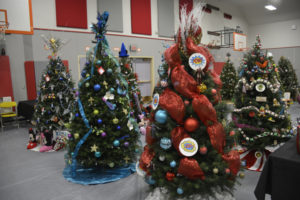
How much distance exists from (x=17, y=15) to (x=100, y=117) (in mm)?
4059

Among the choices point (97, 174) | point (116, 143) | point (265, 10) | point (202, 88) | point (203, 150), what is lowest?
point (97, 174)

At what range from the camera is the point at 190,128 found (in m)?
1.90

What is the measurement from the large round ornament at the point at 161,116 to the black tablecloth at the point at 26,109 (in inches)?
209

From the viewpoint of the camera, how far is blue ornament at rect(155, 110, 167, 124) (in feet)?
6.50

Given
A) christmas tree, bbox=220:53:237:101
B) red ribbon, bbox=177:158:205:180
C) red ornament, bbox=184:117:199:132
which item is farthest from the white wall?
red ribbon, bbox=177:158:205:180

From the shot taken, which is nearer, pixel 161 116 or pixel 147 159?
pixel 161 116

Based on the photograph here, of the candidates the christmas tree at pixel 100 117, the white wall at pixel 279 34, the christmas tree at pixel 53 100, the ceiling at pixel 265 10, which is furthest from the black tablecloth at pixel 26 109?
the white wall at pixel 279 34

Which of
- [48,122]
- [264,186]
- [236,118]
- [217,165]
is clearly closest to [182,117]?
[217,165]

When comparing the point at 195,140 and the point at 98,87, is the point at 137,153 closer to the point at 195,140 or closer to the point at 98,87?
the point at 98,87

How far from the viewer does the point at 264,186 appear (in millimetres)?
1936

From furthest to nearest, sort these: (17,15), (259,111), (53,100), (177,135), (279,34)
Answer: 1. (279,34)
2. (17,15)
3. (53,100)
4. (259,111)
5. (177,135)

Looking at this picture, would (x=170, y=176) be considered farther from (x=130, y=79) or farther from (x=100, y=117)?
(x=130, y=79)

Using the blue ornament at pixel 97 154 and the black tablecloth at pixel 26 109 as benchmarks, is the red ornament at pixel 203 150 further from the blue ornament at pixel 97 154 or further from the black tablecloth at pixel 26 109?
the black tablecloth at pixel 26 109

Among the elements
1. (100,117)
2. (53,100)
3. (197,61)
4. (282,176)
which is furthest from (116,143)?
(53,100)
